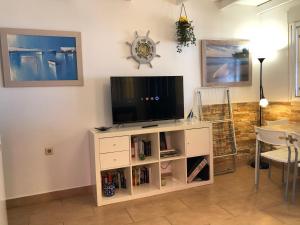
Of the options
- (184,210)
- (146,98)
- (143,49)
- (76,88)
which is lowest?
(184,210)

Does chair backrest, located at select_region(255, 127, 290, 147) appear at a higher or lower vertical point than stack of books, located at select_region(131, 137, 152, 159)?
higher

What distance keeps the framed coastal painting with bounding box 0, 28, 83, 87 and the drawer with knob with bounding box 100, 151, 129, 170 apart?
36.0 inches

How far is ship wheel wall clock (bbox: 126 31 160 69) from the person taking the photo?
3.22 metres

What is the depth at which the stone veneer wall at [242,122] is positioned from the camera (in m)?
3.70

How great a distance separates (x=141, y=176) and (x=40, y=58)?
1834mm

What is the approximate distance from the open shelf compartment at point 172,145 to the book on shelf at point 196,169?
25 cm

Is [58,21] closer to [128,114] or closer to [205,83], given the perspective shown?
[128,114]

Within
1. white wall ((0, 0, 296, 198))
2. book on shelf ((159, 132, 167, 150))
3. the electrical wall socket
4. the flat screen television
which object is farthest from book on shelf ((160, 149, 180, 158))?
the electrical wall socket

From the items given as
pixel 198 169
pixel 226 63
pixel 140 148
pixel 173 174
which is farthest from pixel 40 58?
pixel 226 63

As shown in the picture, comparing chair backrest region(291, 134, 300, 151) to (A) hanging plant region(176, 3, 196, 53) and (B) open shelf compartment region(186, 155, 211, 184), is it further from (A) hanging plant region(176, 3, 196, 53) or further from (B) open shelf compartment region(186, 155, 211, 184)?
(A) hanging plant region(176, 3, 196, 53)

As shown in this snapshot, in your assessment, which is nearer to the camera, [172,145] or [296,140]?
[296,140]

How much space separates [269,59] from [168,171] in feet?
7.44

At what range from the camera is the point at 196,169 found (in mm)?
3256

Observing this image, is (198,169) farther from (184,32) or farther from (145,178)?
(184,32)
